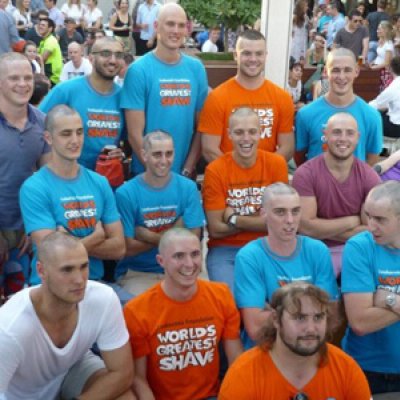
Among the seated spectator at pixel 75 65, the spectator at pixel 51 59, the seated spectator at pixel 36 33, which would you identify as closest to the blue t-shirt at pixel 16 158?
the seated spectator at pixel 75 65

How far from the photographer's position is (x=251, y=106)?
219 inches

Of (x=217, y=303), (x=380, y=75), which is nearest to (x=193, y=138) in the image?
(x=217, y=303)

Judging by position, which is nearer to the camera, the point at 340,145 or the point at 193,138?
the point at 340,145

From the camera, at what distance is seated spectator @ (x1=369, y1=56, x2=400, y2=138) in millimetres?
7911

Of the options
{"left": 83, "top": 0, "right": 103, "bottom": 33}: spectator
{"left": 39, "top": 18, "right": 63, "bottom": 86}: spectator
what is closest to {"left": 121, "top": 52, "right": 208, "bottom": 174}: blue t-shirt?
{"left": 39, "top": 18, "right": 63, "bottom": 86}: spectator

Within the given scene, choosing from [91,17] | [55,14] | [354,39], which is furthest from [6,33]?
[91,17]

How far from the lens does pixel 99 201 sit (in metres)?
4.76

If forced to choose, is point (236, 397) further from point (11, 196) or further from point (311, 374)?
point (11, 196)

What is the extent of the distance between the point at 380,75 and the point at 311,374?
8345 mm

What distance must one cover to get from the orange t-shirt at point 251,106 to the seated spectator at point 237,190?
34 cm

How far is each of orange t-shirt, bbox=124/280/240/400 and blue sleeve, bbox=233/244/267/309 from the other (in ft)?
0.66

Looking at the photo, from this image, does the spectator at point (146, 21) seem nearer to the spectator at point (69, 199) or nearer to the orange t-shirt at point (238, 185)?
the orange t-shirt at point (238, 185)

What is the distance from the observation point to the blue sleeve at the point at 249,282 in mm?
4262

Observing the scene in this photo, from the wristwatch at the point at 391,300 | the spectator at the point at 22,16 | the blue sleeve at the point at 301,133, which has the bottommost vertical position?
the wristwatch at the point at 391,300
